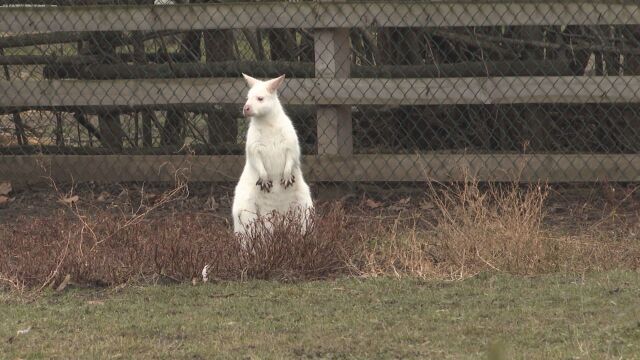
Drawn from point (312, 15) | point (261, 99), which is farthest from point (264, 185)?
point (312, 15)

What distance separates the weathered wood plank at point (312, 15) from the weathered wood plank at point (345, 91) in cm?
47

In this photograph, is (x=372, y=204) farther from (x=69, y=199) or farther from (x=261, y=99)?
(x=69, y=199)

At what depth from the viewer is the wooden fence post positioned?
30.9 feet

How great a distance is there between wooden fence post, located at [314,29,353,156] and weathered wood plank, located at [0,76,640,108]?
4.9 inches

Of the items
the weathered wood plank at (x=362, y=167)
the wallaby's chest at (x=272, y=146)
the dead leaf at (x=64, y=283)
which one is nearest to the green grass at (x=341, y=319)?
the dead leaf at (x=64, y=283)

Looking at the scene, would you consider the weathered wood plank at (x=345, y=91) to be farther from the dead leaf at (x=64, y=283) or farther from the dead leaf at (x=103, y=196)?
the dead leaf at (x=64, y=283)

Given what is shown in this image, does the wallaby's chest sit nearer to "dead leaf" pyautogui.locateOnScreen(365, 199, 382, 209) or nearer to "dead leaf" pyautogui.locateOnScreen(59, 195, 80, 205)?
"dead leaf" pyautogui.locateOnScreen(59, 195, 80, 205)

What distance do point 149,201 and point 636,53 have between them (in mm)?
4550

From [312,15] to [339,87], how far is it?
64 centimetres

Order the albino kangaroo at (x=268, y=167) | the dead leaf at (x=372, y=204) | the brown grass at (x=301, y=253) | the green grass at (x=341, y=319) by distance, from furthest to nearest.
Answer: the dead leaf at (x=372, y=204) → the albino kangaroo at (x=268, y=167) → the brown grass at (x=301, y=253) → the green grass at (x=341, y=319)

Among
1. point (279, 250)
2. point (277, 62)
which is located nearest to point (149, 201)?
point (277, 62)

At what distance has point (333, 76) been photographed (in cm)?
944

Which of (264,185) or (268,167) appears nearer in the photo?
(264,185)

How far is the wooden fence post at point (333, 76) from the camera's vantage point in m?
9.42
